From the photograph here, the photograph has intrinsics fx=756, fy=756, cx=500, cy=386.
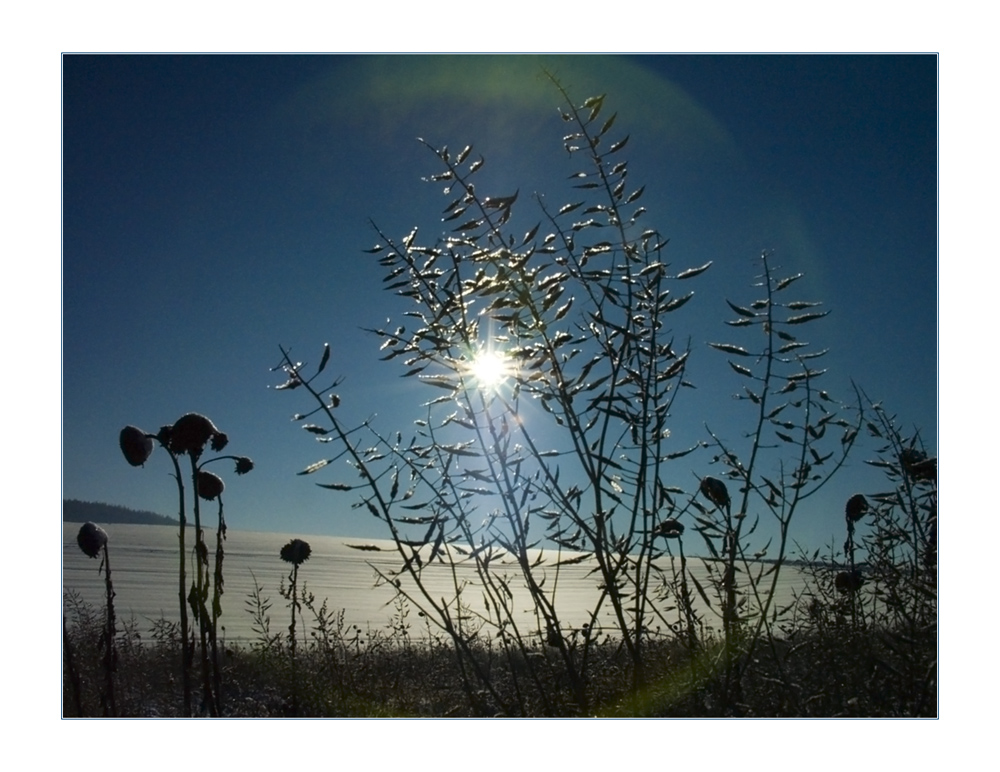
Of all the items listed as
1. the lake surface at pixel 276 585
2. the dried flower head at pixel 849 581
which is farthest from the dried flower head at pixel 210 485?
the dried flower head at pixel 849 581

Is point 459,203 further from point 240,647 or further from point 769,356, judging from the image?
point 240,647

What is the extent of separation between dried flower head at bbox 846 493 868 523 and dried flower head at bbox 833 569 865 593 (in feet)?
0.81

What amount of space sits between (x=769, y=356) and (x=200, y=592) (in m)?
2.34

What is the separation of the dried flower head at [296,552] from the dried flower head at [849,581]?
2926 millimetres

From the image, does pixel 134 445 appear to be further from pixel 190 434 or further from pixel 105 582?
pixel 105 582

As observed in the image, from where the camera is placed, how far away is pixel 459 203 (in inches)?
104

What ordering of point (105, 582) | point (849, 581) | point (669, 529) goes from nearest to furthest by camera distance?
point (669, 529)
point (105, 582)
point (849, 581)

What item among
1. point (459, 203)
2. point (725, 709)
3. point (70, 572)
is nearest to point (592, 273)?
point (459, 203)

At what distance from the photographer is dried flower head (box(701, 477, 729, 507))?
280 centimetres

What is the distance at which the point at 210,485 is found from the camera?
11.5 ft

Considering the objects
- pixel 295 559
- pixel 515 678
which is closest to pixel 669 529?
pixel 515 678

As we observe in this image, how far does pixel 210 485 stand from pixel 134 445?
57cm

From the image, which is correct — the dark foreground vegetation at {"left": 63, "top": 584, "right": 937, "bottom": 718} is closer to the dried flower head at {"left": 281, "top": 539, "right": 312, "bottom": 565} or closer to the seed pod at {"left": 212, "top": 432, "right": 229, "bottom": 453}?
the dried flower head at {"left": 281, "top": 539, "right": 312, "bottom": 565}

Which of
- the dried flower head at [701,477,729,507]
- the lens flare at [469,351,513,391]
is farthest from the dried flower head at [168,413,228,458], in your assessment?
the dried flower head at [701,477,729,507]
